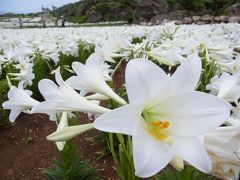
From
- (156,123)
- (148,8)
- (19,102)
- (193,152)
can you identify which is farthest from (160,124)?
(148,8)

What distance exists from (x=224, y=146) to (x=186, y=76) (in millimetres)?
251

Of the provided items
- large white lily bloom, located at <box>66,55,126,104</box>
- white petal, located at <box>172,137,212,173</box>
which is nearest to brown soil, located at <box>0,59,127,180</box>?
large white lily bloom, located at <box>66,55,126,104</box>

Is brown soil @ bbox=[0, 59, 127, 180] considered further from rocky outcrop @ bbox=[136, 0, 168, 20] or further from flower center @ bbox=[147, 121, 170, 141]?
rocky outcrop @ bbox=[136, 0, 168, 20]

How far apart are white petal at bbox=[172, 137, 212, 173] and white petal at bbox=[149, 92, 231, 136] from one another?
0.03m

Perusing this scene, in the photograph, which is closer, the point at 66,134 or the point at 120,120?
the point at 120,120

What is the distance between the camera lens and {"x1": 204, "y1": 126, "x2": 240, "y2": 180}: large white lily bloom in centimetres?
112

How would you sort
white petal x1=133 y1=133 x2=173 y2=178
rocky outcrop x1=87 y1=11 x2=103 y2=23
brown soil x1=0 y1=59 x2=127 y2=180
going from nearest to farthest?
1. white petal x1=133 y1=133 x2=173 y2=178
2. brown soil x1=0 y1=59 x2=127 y2=180
3. rocky outcrop x1=87 y1=11 x2=103 y2=23

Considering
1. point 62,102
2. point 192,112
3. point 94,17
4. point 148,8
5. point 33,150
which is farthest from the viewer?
point 94,17

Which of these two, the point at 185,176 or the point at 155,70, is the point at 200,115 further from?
the point at 185,176

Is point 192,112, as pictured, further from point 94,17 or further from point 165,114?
point 94,17

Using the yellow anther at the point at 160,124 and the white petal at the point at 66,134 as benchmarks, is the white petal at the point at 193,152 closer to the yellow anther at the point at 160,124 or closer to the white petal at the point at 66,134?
the yellow anther at the point at 160,124

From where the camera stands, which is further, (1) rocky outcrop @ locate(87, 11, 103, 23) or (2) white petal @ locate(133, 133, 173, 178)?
(1) rocky outcrop @ locate(87, 11, 103, 23)

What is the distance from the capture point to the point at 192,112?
3.73ft

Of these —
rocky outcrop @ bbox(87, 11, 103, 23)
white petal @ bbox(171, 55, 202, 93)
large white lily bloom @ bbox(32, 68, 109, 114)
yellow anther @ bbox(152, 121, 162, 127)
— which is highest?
white petal @ bbox(171, 55, 202, 93)
